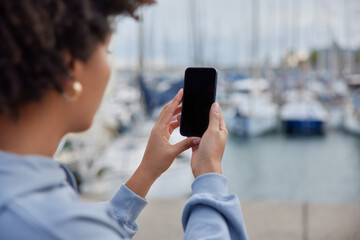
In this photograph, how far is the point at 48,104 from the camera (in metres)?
0.55

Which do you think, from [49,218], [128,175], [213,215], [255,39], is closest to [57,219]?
[49,218]

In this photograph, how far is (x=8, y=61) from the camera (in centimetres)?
50

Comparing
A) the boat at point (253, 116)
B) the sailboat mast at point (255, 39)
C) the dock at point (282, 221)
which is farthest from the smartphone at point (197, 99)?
the sailboat mast at point (255, 39)

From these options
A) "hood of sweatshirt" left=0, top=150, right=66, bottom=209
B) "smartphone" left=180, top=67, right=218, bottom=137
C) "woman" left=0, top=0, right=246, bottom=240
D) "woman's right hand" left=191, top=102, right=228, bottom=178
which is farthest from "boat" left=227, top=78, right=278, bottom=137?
"hood of sweatshirt" left=0, top=150, right=66, bottom=209

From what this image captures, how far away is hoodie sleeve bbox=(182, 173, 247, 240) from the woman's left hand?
16cm

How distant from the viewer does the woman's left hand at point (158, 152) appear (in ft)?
2.80

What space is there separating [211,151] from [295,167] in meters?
9.52

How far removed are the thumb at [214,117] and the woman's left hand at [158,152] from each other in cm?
6

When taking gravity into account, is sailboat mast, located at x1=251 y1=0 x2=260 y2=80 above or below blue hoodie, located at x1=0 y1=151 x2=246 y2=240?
below

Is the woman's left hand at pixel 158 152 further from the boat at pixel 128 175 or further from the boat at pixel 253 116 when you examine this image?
the boat at pixel 253 116

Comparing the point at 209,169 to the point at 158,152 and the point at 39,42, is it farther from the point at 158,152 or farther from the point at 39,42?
the point at 39,42

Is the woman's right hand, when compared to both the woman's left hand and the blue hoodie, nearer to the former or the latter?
the woman's left hand

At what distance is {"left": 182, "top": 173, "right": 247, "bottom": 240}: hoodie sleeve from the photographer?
2.18 feet

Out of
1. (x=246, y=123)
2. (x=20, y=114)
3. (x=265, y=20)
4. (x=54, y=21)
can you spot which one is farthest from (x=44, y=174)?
(x=265, y=20)
